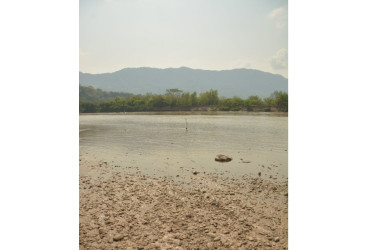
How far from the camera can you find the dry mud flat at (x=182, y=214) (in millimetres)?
2232

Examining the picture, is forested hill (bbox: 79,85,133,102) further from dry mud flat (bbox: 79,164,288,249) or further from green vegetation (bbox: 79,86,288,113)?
green vegetation (bbox: 79,86,288,113)

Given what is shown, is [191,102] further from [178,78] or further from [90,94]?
[90,94]

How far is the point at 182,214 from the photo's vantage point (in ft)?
8.68

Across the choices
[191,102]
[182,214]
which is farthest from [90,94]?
[191,102]

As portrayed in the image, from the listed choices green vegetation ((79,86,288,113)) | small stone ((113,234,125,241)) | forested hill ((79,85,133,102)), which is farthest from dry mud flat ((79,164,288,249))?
green vegetation ((79,86,288,113))

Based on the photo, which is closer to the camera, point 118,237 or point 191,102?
point 118,237

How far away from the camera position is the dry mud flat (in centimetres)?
223

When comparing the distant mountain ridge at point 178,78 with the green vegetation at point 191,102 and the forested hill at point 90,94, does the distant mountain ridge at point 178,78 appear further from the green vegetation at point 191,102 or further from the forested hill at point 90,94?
the green vegetation at point 191,102

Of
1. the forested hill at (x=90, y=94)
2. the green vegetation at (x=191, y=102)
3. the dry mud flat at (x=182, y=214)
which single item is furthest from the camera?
the green vegetation at (x=191, y=102)

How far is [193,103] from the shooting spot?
25156 mm

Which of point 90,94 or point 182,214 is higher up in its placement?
point 90,94

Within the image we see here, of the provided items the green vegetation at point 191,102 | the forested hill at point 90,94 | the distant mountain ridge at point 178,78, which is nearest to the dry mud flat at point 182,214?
the distant mountain ridge at point 178,78
